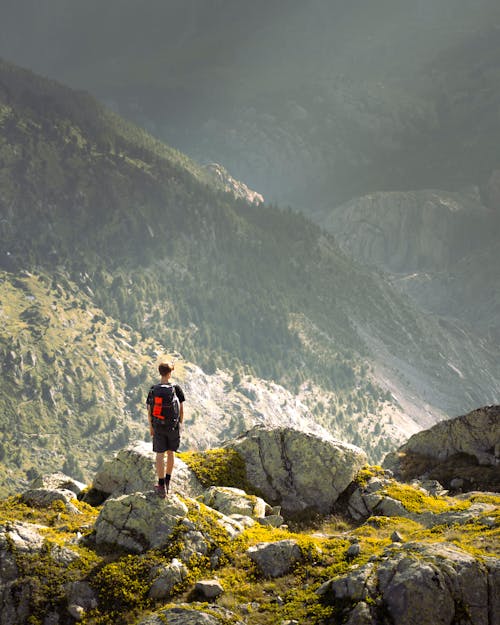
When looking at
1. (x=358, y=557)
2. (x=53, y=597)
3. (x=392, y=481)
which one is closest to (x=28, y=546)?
(x=53, y=597)

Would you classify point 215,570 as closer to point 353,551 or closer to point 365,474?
point 353,551

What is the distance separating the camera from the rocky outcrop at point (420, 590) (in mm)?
15500

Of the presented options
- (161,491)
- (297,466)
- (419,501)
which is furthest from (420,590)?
(297,466)

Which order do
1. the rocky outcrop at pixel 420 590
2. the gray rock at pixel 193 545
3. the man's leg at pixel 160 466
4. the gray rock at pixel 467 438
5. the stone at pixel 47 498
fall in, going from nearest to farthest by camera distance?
the rocky outcrop at pixel 420 590 → the gray rock at pixel 193 545 → the man's leg at pixel 160 466 → the stone at pixel 47 498 → the gray rock at pixel 467 438

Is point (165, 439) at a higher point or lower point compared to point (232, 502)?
higher

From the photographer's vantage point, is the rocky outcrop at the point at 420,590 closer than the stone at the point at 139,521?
Yes

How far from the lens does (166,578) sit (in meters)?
17.7

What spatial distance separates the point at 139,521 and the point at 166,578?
274cm

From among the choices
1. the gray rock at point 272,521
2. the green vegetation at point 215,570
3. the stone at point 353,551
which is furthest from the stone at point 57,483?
the stone at point 353,551

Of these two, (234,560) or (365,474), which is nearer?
(234,560)

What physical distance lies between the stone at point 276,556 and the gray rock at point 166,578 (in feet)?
8.71

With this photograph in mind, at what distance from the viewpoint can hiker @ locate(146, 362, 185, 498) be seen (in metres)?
20.8

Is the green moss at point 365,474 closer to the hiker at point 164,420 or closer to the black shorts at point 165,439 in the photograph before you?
the hiker at point 164,420

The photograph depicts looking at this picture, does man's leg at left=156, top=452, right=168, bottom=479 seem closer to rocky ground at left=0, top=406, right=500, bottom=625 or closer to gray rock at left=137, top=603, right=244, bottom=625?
rocky ground at left=0, top=406, right=500, bottom=625
